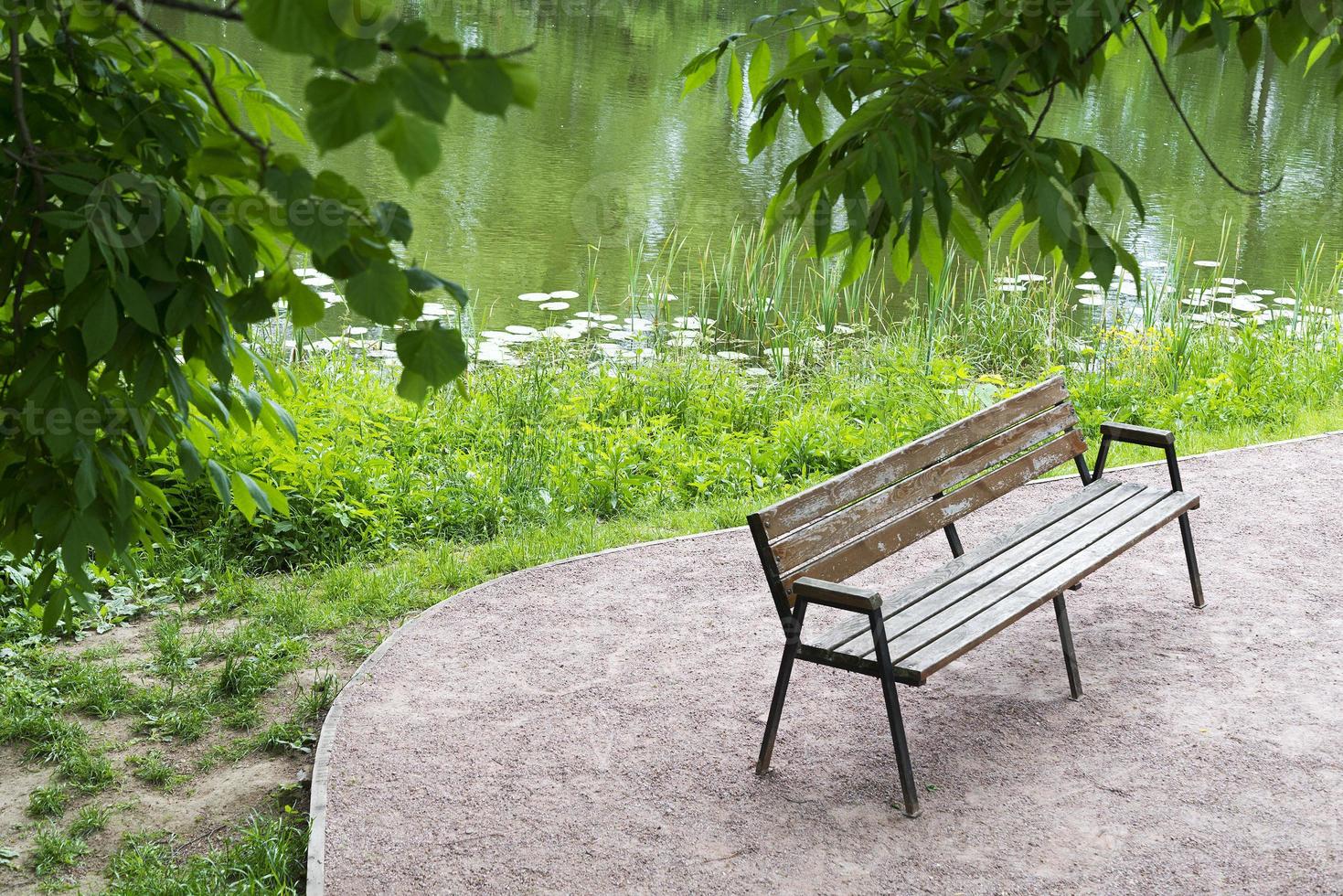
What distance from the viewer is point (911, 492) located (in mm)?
4273

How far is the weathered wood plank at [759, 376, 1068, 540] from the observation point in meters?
3.74

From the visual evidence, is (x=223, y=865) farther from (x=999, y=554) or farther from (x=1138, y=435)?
(x=1138, y=435)

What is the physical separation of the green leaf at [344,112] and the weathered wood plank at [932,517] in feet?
8.90

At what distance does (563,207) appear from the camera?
1228 cm

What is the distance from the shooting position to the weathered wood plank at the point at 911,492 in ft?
12.4

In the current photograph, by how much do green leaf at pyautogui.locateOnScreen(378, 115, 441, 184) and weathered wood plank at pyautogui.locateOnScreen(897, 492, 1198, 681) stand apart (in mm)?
2586

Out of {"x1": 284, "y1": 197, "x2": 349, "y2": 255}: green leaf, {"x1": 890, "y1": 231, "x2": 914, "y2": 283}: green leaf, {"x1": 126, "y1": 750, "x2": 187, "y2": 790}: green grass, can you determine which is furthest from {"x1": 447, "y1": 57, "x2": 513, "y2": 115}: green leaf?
{"x1": 126, "y1": 750, "x2": 187, "y2": 790}: green grass

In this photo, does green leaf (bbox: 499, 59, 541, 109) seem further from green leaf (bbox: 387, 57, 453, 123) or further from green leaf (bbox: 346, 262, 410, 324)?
green leaf (bbox: 346, 262, 410, 324)

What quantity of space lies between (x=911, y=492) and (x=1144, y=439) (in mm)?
1272

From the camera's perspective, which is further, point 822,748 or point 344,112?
point 822,748

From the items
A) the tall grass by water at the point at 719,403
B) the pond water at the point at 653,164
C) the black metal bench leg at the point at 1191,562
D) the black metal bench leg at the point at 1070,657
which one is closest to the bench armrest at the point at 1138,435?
the black metal bench leg at the point at 1191,562

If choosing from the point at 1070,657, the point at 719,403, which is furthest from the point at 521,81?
the point at 719,403

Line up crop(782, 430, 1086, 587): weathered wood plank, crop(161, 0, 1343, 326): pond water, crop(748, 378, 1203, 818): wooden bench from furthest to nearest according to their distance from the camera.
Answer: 1. crop(161, 0, 1343, 326): pond water
2. crop(782, 430, 1086, 587): weathered wood plank
3. crop(748, 378, 1203, 818): wooden bench

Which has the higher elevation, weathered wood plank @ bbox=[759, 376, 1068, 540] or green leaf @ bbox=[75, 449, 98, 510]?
green leaf @ bbox=[75, 449, 98, 510]
